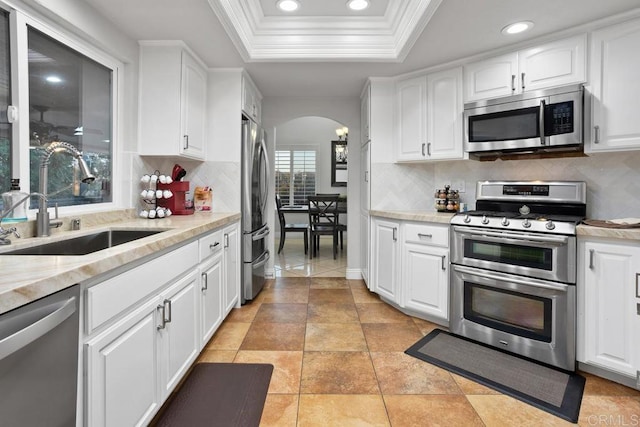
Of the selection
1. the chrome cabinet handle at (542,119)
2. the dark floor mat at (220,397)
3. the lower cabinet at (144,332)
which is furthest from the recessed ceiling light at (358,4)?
the dark floor mat at (220,397)

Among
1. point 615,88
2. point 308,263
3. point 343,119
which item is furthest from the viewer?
point 308,263

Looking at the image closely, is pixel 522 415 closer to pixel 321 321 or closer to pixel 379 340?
pixel 379 340

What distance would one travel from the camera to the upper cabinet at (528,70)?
7.29 feet

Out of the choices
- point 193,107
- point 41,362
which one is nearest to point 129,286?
point 41,362

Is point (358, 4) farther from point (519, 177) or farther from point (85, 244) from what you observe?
point (85, 244)

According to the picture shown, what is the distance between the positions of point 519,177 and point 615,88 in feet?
2.76

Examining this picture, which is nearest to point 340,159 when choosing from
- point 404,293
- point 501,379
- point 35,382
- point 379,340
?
point 404,293

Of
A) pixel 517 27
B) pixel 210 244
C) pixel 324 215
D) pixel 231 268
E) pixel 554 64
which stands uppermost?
pixel 517 27

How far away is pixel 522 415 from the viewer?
161 cm

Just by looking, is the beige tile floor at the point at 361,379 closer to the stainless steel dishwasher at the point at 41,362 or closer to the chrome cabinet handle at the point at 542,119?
the stainless steel dishwasher at the point at 41,362

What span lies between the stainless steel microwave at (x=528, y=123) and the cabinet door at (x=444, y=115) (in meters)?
0.15

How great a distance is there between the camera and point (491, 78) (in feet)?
8.59

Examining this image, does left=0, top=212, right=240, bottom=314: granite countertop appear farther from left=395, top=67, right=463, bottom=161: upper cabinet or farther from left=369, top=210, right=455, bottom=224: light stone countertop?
left=395, top=67, right=463, bottom=161: upper cabinet

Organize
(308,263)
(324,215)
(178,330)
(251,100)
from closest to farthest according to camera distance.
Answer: (178,330) → (251,100) → (308,263) → (324,215)
